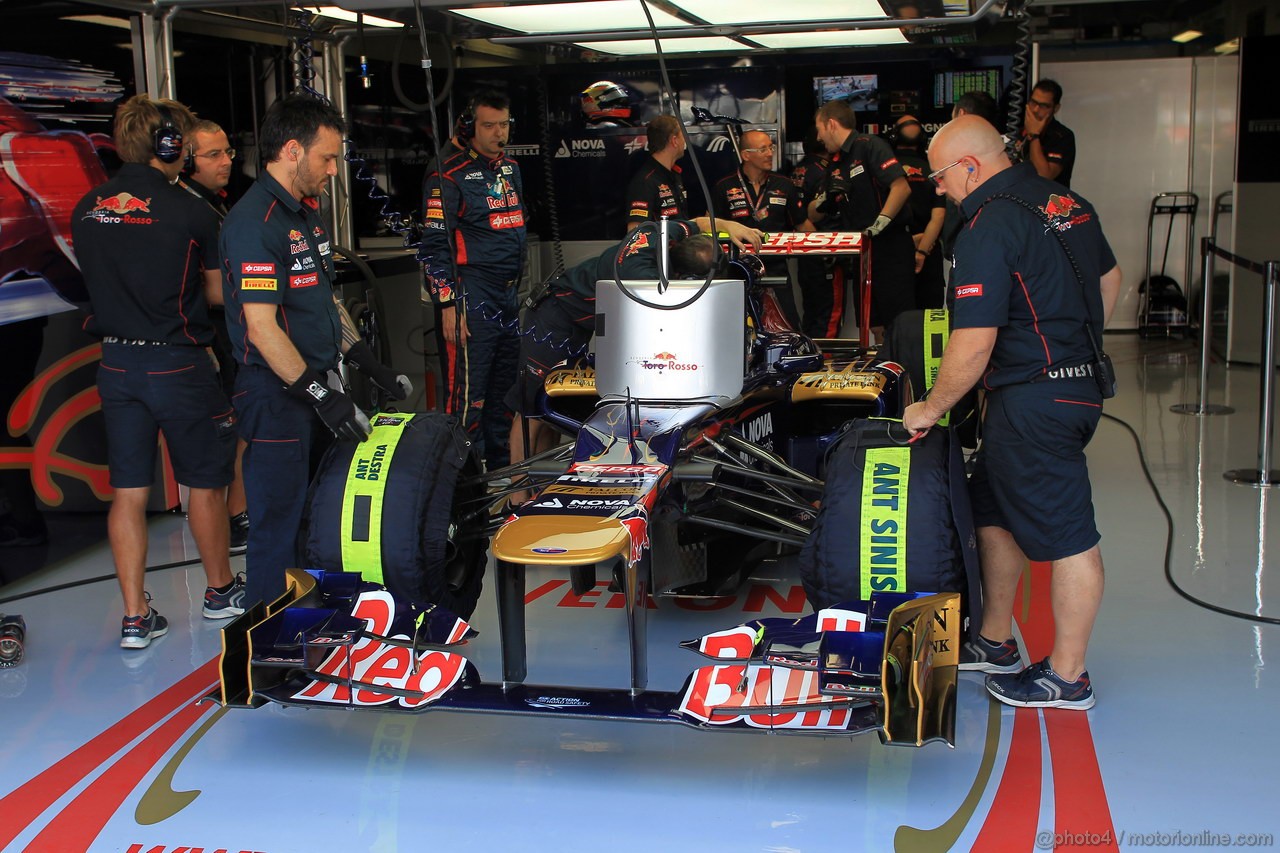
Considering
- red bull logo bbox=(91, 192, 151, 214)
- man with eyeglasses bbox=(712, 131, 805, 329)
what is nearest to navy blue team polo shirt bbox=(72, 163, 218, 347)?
red bull logo bbox=(91, 192, 151, 214)

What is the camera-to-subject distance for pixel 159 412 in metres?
4.26

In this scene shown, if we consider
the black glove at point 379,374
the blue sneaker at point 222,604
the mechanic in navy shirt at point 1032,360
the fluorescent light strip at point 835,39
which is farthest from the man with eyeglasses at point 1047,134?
the blue sneaker at point 222,604

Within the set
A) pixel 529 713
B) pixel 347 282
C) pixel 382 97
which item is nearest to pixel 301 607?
pixel 529 713

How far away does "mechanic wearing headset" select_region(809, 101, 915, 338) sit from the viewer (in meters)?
7.62

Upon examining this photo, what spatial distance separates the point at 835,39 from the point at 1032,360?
5.72 meters

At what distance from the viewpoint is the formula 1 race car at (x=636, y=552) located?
297 centimetres

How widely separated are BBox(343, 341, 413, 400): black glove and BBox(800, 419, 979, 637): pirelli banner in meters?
1.41

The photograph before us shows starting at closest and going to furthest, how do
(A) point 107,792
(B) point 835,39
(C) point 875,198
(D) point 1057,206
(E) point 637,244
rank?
(A) point 107,792
(D) point 1057,206
(E) point 637,244
(C) point 875,198
(B) point 835,39

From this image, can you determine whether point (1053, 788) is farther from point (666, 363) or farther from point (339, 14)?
point (339, 14)

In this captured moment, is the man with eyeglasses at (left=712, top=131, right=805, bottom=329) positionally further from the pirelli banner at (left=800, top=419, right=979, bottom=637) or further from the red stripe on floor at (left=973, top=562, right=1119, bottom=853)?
the red stripe on floor at (left=973, top=562, right=1119, bottom=853)

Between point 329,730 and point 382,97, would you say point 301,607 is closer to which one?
point 329,730

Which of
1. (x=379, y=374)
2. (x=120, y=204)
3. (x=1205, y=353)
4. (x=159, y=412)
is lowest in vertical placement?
(x=1205, y=353)

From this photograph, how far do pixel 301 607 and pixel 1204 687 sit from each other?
8.56ft

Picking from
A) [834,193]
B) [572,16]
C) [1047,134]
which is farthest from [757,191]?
[572,16]
